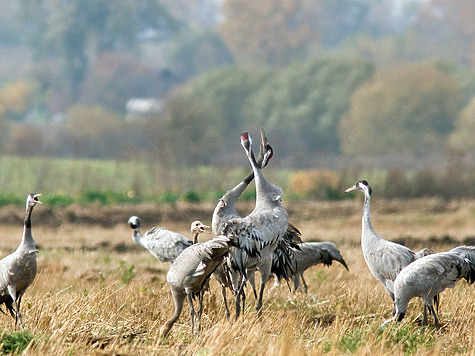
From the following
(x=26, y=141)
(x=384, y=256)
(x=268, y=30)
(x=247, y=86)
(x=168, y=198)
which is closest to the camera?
(x=384, y=256)

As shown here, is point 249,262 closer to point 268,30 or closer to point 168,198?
point 168,198

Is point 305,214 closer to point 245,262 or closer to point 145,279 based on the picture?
point 145,279

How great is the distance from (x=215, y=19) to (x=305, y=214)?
83886 millimetres

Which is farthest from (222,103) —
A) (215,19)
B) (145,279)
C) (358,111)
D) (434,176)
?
(215,19)

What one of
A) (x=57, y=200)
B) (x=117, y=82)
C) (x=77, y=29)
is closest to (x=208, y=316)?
(x=57, y=200)

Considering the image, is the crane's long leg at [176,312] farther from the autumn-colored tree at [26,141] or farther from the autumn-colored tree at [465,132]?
the autumn-colored tree at [465,132]

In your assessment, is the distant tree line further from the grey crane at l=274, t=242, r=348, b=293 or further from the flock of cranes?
the flock of cranes

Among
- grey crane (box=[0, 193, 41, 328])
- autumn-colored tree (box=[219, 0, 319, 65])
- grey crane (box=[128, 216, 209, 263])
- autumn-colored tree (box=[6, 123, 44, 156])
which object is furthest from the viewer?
autumn-colored tree (box=[219, 0, 319, 65])

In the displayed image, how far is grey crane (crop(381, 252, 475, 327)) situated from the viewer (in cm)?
→ 716

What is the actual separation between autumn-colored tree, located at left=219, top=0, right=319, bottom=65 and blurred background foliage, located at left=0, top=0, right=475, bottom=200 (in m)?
0.11

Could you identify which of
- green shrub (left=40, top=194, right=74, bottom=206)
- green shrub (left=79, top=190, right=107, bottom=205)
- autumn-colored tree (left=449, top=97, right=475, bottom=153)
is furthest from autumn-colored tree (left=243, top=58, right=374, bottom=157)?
green shrub (left=40, top=194, right=74, bottom=206)

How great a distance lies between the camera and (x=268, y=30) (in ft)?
225

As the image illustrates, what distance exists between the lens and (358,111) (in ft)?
149

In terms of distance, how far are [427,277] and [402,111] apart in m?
38.1
